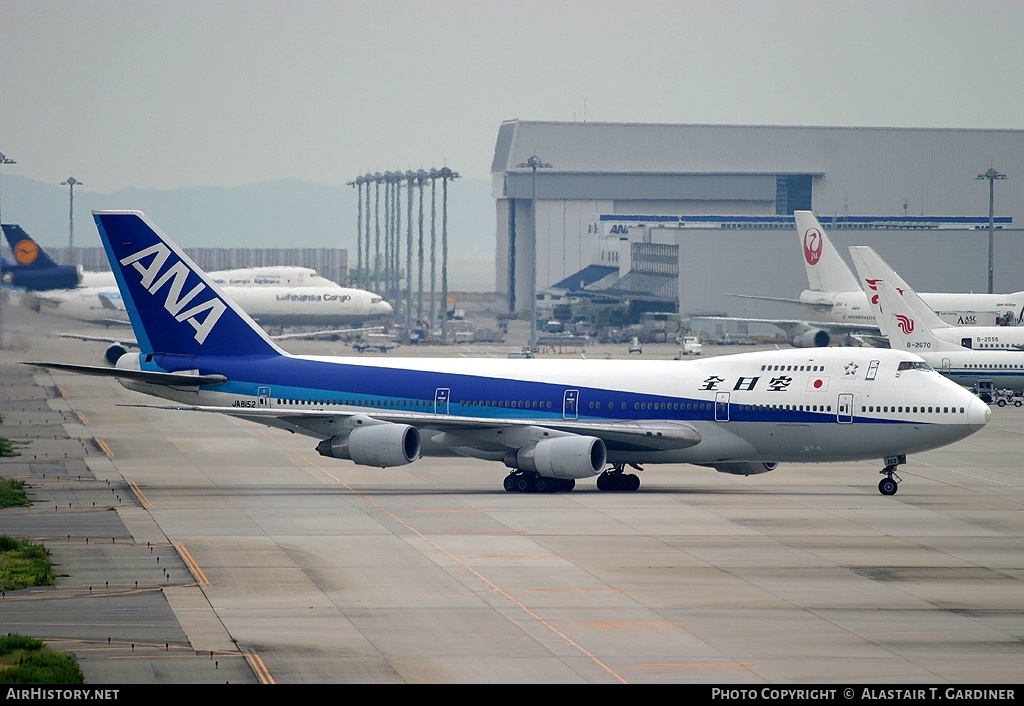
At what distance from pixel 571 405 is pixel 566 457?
8.70 ft

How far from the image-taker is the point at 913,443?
4656 cm

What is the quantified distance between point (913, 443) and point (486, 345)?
374 feet

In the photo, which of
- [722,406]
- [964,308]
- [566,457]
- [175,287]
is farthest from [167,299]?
[964,308]

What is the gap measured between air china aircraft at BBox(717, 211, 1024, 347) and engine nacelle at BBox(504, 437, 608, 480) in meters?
65.8

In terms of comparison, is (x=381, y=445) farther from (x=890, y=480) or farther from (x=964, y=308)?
(x=964, y=308)

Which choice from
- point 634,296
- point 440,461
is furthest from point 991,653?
point 634,296

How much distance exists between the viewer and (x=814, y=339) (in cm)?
11938

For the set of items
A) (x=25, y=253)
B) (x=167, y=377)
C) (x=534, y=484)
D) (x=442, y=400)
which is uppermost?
(x=25, y=253)

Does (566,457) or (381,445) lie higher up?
(381,445)

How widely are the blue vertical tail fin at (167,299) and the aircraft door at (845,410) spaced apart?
62.1 feet

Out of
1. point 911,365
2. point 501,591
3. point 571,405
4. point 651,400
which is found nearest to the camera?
point 501,591

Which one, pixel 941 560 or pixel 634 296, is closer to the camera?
pixel 941 560

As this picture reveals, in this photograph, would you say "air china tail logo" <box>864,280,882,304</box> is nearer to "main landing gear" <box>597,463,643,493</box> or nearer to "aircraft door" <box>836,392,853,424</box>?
"aircraft door" <box>836,392,853,424</box>
